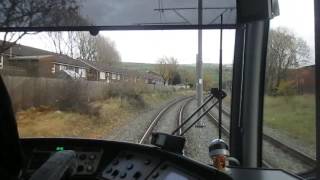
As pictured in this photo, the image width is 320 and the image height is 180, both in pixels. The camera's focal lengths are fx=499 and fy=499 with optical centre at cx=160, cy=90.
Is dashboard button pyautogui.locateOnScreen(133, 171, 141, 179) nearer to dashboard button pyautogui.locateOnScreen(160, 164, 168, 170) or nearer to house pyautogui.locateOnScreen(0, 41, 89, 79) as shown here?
dashboard button pyautogui.locateOnScreen(160, 164, 168, 170)

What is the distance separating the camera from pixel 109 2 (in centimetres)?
333

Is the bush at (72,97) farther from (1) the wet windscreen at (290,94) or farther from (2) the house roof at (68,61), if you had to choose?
(1) the wet windscreen at (290,94)

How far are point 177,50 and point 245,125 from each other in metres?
0.80

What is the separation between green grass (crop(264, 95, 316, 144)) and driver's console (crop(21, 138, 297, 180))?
39 centimetres

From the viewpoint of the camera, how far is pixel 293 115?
3205 mm

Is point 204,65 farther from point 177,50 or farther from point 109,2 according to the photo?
point 109,2

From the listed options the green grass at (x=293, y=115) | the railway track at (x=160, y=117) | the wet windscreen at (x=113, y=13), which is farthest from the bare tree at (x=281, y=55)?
the railway track at (x=160, y=117)

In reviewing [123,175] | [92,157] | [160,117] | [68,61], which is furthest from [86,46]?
[123,175]

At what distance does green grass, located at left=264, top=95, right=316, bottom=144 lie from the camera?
9.95ft

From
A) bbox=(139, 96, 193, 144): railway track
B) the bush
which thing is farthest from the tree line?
bbox=(139, 96, 193, 144): railway track

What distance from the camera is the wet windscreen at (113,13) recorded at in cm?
328

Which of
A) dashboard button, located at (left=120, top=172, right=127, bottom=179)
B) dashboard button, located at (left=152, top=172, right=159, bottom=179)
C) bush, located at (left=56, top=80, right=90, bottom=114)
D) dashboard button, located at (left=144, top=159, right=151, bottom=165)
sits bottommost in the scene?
dashboard button, located at (left=120, top=172, right=127, bottom=179)

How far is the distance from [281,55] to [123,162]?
1.43 m

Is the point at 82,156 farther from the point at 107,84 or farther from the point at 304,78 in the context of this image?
the point at 304,78
